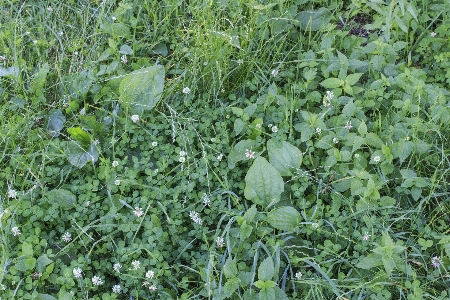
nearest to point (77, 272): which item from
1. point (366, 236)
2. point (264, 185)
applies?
point (264, 185)

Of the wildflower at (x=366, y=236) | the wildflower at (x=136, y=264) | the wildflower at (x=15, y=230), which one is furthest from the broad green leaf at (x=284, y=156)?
the wildflower at (x=15, y=230)

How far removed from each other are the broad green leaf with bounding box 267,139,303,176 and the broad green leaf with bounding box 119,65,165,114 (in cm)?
64

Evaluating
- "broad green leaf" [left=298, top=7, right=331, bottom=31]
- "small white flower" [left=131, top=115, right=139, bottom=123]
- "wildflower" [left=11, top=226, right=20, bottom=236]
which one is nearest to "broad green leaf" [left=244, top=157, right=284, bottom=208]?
"small white flower" [left=131, top=115, right=139, bottom=123]

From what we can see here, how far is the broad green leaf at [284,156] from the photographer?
99.3 inches

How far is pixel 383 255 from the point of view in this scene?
2158 millimetres

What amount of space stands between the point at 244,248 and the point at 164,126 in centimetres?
77

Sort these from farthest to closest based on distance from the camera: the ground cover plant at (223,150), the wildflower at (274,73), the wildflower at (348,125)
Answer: the wildflower at (274,73) < the wildflower at (348,125) < the ground cover plant at (223,150)

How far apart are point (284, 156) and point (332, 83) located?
0.53m

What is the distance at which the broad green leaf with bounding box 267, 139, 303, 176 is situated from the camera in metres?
2.52

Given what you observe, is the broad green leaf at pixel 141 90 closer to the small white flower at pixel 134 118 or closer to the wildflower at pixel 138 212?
the small white flower at pixel 134 118

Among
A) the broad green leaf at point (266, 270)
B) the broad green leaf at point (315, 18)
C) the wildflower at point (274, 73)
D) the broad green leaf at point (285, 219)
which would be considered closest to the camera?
the broad green leaf at point (266, 270)

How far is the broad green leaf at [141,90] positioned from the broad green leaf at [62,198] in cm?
57

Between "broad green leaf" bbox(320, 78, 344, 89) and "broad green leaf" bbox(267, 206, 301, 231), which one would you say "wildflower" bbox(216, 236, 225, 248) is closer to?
"broad green leaf" bbox(267, 206, 301, 231)

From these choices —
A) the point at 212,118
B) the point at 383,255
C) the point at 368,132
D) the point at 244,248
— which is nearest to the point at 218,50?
the point at 212,118
